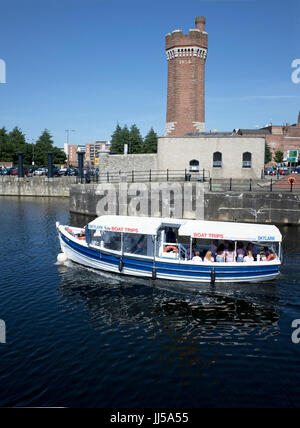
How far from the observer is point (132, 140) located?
9081 cm

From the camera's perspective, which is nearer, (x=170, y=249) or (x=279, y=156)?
(x=170, y=249)

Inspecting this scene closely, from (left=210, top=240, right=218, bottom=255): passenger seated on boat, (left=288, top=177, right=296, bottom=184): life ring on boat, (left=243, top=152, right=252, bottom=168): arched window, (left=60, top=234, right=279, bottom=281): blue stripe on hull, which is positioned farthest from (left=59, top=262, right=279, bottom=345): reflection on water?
(left=243, top=152, right=252, bottom=168): arched window

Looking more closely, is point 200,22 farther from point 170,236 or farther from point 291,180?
point 170,236

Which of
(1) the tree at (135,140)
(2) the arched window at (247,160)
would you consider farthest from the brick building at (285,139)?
(2) the arched window at (247,160)

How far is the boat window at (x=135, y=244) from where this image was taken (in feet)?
66.5

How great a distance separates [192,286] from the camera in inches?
752

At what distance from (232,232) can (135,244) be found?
5202 millimetres

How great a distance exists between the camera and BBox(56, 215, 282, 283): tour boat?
18.8 meters

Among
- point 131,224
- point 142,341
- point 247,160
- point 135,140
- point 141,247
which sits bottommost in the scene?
point 142,341

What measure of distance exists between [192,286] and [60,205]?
1386 inches

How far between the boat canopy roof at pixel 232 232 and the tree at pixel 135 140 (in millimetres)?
71753

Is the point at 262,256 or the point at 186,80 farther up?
the point at 186,80

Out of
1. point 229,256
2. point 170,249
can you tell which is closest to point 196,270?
point 229,256
